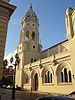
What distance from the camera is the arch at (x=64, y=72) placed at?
2758cm

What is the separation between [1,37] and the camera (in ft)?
28.9

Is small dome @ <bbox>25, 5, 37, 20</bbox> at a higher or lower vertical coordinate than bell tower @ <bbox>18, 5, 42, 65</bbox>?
higher

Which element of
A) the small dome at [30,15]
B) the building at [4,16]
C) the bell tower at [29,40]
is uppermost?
the small dome at [30,15]

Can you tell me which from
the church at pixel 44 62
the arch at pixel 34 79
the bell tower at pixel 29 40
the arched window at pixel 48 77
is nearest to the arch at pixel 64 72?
the church at pixel 44 62

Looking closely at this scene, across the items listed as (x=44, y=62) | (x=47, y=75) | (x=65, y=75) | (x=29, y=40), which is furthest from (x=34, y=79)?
(x=29, y=40)

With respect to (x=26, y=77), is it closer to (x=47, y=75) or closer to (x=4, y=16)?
(x=47, y=75)

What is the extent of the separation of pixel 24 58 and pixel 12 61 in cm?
1719

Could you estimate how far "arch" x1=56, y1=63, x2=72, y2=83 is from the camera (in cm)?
2758

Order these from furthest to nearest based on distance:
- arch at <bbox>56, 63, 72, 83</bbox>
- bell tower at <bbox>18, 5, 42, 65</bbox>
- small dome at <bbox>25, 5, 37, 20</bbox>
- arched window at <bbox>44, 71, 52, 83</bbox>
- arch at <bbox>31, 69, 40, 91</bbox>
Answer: small dome at <bbox>25, 5, 37, 20</bbox>, bell tower at <bbox>18, 5, 42, 65</bbox>, arch at <bbox>31, 69, 40, 91</bbox>, arched window at <bbox>44, 71, 52, 83</bbox>, arch at <bbox>56, 63, 72, 83</bbox>

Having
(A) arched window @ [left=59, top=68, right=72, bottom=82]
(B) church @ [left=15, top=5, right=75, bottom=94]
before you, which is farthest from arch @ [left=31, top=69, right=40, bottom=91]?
(A) arched window @ [left=59, top=68, right=72, bottom=82]

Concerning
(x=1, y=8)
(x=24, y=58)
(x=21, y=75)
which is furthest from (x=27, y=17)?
(x=1, y=8)

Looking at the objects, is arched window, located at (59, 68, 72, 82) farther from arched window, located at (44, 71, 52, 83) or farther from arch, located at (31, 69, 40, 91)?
arch, located at (31, 69, 40, 91)

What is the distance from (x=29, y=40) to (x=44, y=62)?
1455cm

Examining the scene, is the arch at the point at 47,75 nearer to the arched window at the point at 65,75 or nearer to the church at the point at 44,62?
the church at the point at 44,62
